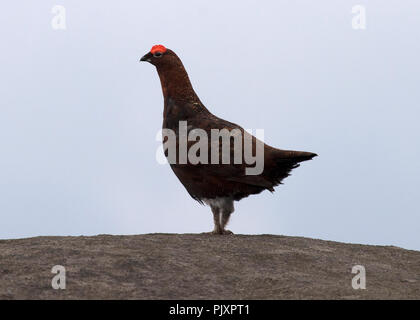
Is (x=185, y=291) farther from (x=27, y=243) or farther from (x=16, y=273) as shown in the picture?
(x=27, y=243)

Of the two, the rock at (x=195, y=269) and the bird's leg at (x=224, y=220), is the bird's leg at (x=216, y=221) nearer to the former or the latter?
the bird's leg at (x=224, y=220)

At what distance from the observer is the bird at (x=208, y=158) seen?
927 centimetres

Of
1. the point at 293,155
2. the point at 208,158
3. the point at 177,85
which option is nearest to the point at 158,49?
the point at 177,85

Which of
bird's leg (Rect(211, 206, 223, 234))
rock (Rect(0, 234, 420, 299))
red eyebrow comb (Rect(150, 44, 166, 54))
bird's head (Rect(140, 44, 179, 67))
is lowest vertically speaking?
rock (Rect(0, 234, 420, 299))

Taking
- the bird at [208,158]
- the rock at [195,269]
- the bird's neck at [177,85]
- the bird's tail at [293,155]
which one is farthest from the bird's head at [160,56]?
the rock at [195,269]

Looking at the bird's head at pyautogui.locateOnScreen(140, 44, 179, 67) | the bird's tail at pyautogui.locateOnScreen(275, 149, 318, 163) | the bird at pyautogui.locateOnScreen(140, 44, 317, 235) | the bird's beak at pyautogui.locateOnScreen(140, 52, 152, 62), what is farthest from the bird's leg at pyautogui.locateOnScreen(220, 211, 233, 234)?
the bird's beak at pyautogui.locateOnScreen(140, 52, 152, 62)

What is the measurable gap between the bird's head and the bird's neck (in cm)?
11

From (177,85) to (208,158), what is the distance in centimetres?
162

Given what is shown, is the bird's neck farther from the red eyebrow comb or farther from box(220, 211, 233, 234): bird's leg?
box(220, 211, 233, 234): bird's leg

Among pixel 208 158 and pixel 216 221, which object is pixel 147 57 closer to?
pixel 208 158

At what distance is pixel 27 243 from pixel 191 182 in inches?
104

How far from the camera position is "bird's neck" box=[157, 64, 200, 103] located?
10172mm

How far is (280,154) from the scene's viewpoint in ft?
30.3
